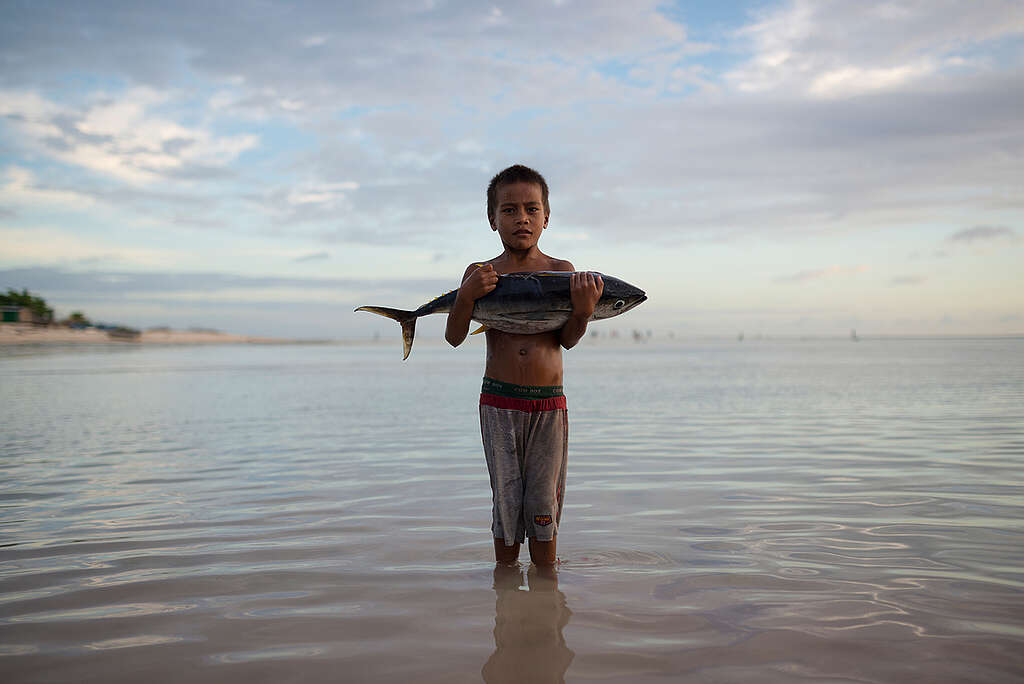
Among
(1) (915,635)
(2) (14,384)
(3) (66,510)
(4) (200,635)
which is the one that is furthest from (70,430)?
(1) (915,635)

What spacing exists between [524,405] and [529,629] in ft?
3.86

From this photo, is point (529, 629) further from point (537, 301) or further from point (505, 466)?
point (537, 301)

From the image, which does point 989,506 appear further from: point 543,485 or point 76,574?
point 76,574

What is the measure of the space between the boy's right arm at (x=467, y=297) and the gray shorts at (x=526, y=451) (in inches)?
16.5

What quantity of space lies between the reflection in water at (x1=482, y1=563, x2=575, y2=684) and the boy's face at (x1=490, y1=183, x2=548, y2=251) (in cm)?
191

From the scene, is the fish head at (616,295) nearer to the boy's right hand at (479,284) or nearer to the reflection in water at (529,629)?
the boy's right hand at (479,284)

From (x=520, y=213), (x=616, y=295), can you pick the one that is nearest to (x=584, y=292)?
(x=616, y=295)

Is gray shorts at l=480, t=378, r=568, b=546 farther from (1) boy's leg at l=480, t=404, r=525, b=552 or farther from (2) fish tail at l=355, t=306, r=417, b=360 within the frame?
(2) fish tail at l=355, t=306, r=417, b=360

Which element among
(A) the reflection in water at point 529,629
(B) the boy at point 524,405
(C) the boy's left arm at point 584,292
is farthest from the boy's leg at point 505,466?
(C) the boy's left arm at point 584,292

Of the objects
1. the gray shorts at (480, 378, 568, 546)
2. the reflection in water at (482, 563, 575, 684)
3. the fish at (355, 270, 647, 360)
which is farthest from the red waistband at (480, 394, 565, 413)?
the reflection in water at (482, 563, 575, 684)

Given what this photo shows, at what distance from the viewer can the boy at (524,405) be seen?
3953 mm

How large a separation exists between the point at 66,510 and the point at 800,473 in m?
6.80

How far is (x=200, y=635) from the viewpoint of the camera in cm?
331

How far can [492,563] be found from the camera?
446cm
